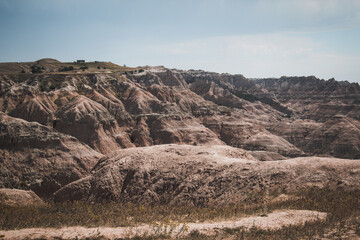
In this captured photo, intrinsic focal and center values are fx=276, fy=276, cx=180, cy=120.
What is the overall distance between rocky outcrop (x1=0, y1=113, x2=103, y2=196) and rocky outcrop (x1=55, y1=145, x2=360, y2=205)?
10852 mm

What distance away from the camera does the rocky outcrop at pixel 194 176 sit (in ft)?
56.8

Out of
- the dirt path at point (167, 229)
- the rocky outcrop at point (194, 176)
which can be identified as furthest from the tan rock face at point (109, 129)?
the dirt path at point (167, 229)

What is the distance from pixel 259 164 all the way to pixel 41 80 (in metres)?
67.6

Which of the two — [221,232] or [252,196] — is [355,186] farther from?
[221,232]

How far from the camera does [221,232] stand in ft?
33.7

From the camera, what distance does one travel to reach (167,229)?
10.8 meters

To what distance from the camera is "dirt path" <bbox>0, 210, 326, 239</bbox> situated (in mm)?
10123

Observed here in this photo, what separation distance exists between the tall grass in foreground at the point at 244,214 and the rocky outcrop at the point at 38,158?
19895mm

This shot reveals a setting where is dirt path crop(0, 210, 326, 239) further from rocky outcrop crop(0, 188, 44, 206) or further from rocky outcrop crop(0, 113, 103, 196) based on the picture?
rocky outcrop crop(0, 113, 103, 196)

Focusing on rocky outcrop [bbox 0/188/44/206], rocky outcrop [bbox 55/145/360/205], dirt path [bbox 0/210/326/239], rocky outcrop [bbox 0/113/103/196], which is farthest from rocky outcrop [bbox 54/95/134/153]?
dirt path [bbox 0/210/326/239]

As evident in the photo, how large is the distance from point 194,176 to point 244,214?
8.14 meters

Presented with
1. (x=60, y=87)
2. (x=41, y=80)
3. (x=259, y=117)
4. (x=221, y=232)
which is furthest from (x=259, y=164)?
(x=259, y=117)

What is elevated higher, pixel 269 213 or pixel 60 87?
pixel 60 87

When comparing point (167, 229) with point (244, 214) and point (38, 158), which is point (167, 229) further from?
point (38, 158)
